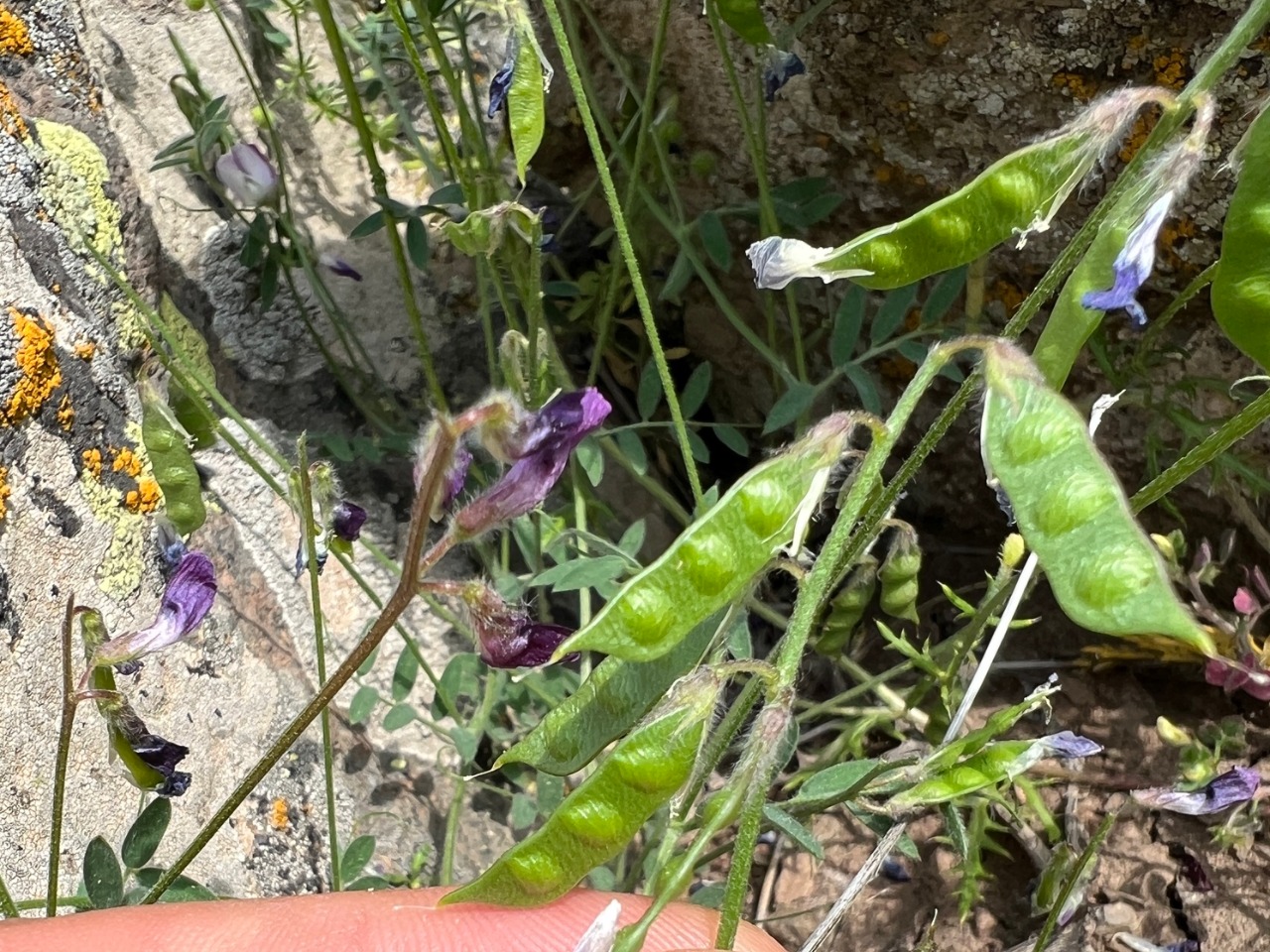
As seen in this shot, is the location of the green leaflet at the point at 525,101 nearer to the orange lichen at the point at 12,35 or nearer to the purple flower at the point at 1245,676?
the orange lichen at the point at 12,35

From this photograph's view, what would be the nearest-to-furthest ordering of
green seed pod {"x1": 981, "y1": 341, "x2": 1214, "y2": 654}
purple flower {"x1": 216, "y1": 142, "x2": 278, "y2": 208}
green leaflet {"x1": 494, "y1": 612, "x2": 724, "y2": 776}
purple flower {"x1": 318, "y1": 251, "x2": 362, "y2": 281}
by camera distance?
green seed pod {"x1": 981, "y1": 341, "x2": 1214, "y2": 654}, green leaflet {"x1": 494, "y1": 612, "x2": 724, "y2": 776}, purple flower {"x1": 216, "y1": 142, "x2": 278, "y2": 208}, purple flower {"x1": 318, "y1": 251, "x2": 362, "y2": 281}

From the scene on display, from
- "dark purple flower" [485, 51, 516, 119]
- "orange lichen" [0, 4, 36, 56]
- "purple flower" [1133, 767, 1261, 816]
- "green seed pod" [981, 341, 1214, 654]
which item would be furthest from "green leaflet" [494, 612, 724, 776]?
"orange lichen" [0, 4, 36, 56]

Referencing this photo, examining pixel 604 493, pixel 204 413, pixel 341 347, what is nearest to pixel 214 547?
pixel 204 413

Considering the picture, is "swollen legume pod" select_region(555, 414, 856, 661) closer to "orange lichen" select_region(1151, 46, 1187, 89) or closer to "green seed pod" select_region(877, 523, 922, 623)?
"green seed pod" select_region(877, 523, 922, 623)

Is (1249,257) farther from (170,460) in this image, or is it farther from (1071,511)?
(170,460)

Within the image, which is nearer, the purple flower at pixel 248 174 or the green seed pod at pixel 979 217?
the green seed pod at pixel 979 217

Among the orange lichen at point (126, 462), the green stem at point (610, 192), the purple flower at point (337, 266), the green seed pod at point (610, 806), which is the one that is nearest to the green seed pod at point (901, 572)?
the green stem at point (610, 192)

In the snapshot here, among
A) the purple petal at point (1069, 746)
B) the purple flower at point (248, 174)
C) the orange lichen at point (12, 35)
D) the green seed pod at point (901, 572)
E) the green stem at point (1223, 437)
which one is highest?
the orange lichen at point (12, 35)
